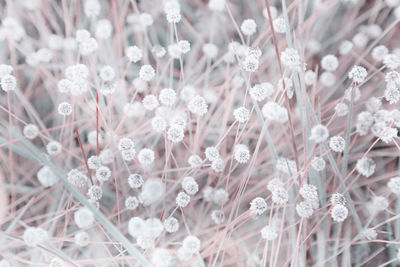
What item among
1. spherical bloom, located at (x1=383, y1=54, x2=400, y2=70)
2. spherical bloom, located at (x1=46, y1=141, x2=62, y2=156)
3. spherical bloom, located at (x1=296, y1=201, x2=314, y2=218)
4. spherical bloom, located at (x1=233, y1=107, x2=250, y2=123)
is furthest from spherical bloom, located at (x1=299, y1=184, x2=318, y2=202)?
spherical bloom, located at (x1=46, y1=141, x2=62, y2=156)

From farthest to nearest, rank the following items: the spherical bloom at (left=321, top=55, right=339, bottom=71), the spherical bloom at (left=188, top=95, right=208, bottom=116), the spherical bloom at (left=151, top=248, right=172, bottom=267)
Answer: the spherical bloom at (left=321, top=55, right=339, bottom=71) < the spherical bloom at (left=188, top=95, right=208, bottom=116) < the spherical bloom at (left=151, top=248, right=172, bottom=267)

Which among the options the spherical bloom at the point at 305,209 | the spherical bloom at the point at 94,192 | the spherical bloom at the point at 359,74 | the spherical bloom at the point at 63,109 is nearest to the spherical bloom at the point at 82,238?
the spherical bloom at the point at 94,192

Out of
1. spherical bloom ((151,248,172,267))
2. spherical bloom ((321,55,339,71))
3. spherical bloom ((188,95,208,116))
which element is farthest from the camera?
spherical bloom ((321,55,339,71))

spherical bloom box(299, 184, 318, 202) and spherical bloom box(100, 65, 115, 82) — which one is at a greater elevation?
spherical bloom box(100, 65, 115, 82)

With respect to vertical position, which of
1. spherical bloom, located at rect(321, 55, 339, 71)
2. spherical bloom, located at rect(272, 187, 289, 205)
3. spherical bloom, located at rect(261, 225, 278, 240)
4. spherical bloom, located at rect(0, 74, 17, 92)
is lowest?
spherical bloom, located at rect(261, 225, 278, 240)

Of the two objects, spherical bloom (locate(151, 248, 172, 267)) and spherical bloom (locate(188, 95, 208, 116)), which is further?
spherical bloom (locate(188, 95, 208, 116))

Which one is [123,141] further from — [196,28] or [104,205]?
[196,28]

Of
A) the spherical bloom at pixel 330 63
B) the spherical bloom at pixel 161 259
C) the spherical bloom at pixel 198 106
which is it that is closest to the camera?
the spherical bloom at pixel 161 259

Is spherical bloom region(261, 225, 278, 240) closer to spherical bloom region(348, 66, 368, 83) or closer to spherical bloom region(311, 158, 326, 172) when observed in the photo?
spherical bloom region(311, 158, 326, 172)

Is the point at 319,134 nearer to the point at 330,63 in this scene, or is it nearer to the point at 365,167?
the point at 365,167

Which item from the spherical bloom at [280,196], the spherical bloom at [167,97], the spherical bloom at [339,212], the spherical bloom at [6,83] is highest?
the spherical bloom at [6,83]

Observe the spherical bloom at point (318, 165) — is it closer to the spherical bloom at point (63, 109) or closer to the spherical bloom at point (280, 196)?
the spherical bloom at point (280, 196)

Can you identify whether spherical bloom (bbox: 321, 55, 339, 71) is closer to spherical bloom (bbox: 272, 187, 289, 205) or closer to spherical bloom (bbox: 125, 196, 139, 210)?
spherical bloom (bbox: 272, 187, 289, 205)

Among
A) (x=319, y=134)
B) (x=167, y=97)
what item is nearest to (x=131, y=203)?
(x=167, y=97)
